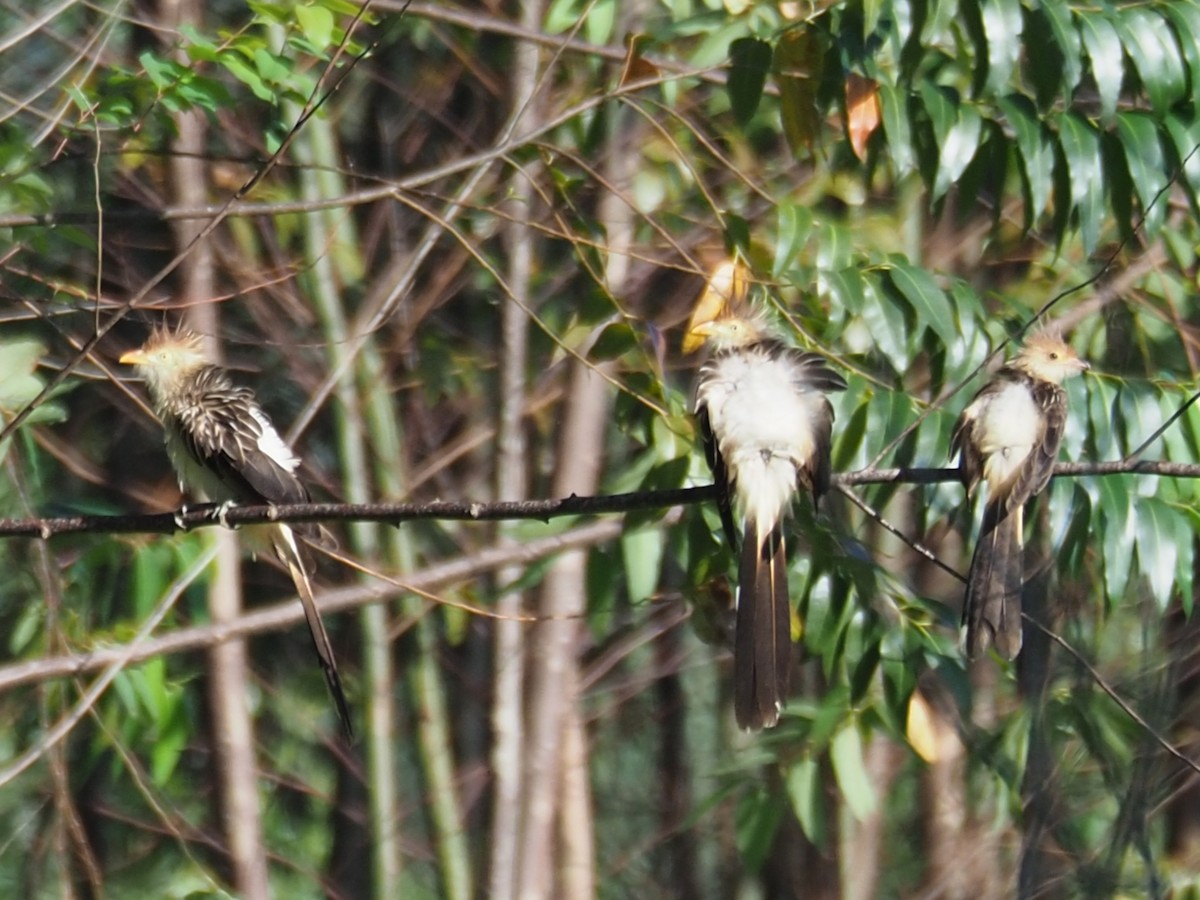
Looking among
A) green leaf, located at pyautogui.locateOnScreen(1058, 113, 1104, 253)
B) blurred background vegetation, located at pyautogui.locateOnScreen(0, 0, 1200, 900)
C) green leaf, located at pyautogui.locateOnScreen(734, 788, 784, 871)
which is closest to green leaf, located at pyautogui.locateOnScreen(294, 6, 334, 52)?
blurred background vegetation, located at pyautogui.locateOnScreen(0, 0, 1200, 900)

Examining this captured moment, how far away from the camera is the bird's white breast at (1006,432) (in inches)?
183

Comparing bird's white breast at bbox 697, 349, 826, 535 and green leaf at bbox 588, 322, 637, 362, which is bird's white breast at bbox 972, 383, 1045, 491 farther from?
green leaf at bbox 588, 322, 637, 362

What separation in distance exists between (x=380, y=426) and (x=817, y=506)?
108 inches

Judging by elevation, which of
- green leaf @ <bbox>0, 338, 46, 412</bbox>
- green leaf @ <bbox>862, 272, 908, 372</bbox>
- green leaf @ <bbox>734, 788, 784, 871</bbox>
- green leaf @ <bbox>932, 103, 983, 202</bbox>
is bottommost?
green leaf @ <bbox>734, 788, 784, 871</bbox>

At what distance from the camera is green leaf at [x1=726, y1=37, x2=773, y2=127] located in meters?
4.55

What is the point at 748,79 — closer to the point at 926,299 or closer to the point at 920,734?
the point at 926,299

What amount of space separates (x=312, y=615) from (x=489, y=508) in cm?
150

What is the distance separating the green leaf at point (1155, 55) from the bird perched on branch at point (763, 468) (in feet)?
3.90

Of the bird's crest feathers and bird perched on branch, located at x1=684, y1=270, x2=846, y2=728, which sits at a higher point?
the bird's crest feathers

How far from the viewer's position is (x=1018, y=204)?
7086 mm

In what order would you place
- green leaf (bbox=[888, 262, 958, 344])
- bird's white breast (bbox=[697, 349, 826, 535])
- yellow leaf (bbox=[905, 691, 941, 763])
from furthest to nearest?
yellow leaf (bbox=[905, 691, 941, 763]) → green leaf (bbox=[888, 262, 958, 344]) → bird's white breast (bbox=[697, 349, 826, 535])

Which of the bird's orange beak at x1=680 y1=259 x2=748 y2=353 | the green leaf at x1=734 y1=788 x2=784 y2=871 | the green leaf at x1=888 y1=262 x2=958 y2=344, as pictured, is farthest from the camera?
the green leaf at x1=734 y1=788 x2=784 y2=871

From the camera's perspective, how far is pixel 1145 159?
179 inches

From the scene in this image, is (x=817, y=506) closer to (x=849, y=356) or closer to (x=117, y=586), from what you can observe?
(x=849, y=356)
